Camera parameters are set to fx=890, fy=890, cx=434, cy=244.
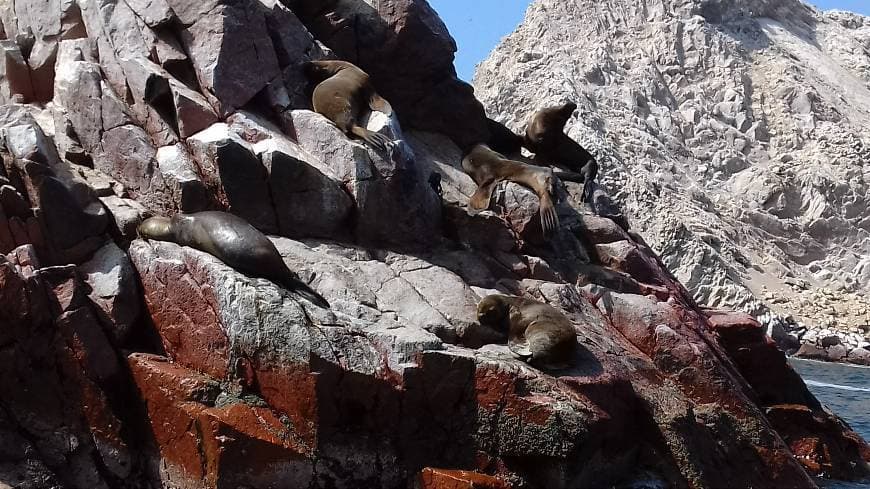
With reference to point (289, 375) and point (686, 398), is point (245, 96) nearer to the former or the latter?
point (289, 375)

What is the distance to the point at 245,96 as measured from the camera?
387 inches

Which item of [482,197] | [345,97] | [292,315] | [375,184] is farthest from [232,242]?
[482,197]

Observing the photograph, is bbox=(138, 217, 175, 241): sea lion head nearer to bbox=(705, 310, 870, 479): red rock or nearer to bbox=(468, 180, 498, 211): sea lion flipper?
bbox=(468, 180, 498, 211): sea lion flipper

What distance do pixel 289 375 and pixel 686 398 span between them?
386 centimetres

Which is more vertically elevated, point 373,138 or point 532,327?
point 373,138

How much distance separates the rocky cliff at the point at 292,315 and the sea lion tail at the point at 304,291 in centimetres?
15

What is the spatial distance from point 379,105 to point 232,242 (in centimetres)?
344

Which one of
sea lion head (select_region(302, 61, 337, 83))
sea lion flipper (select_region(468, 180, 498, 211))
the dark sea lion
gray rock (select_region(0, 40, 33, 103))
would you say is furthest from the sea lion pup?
gray rock (select_region(0, 40, 33, 103))

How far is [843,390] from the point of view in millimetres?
17531

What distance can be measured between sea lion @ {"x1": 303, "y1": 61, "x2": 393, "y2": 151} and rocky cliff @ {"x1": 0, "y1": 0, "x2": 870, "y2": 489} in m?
0.23

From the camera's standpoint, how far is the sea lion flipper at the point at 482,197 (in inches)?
417

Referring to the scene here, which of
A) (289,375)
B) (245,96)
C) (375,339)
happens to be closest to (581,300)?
(375,339)

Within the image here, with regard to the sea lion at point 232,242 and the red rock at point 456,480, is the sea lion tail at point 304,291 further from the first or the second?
the red rock at point 456,480

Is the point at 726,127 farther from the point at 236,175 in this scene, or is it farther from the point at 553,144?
the point at 236,175
